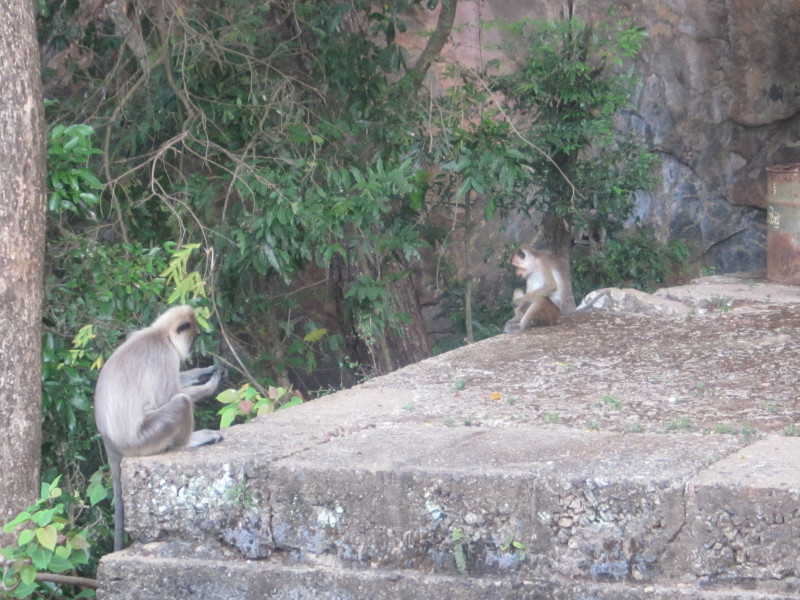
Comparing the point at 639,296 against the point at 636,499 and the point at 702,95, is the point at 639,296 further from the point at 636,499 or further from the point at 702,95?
the point at 702,95

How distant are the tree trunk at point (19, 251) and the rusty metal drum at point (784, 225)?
5008 mm

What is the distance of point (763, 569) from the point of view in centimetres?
259

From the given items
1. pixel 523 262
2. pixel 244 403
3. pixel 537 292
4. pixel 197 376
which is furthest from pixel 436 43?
pixel 197 376

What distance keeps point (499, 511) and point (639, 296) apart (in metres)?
3.47

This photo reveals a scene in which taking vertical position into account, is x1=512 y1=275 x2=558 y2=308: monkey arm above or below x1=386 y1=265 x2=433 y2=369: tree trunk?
above

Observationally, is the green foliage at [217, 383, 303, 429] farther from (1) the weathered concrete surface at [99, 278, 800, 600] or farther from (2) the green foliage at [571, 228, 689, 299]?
(2) the green foliage at [571, 228, 689, 299]

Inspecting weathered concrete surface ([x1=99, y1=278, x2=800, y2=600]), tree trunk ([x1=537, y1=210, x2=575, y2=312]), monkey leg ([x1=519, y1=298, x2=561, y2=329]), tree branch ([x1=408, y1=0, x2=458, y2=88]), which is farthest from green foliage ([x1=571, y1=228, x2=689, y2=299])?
weathered concrete surface ([x1=99, y1=278, x2=800, y2=600])

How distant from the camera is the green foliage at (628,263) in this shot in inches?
347

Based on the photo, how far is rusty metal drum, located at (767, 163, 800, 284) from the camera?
682 centimetres

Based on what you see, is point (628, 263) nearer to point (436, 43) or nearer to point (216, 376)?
point (436, 43)

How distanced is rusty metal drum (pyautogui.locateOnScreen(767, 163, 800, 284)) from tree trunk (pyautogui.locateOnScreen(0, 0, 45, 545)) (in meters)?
5.01

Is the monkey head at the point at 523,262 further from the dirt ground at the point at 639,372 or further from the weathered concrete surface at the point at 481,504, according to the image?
the weathered concrete surface at the point at 481,504

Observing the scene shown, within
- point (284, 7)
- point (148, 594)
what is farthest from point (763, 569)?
point (284, 7)

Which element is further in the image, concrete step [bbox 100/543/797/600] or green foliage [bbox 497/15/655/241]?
green foliage [bbox 497/15/655/241]
